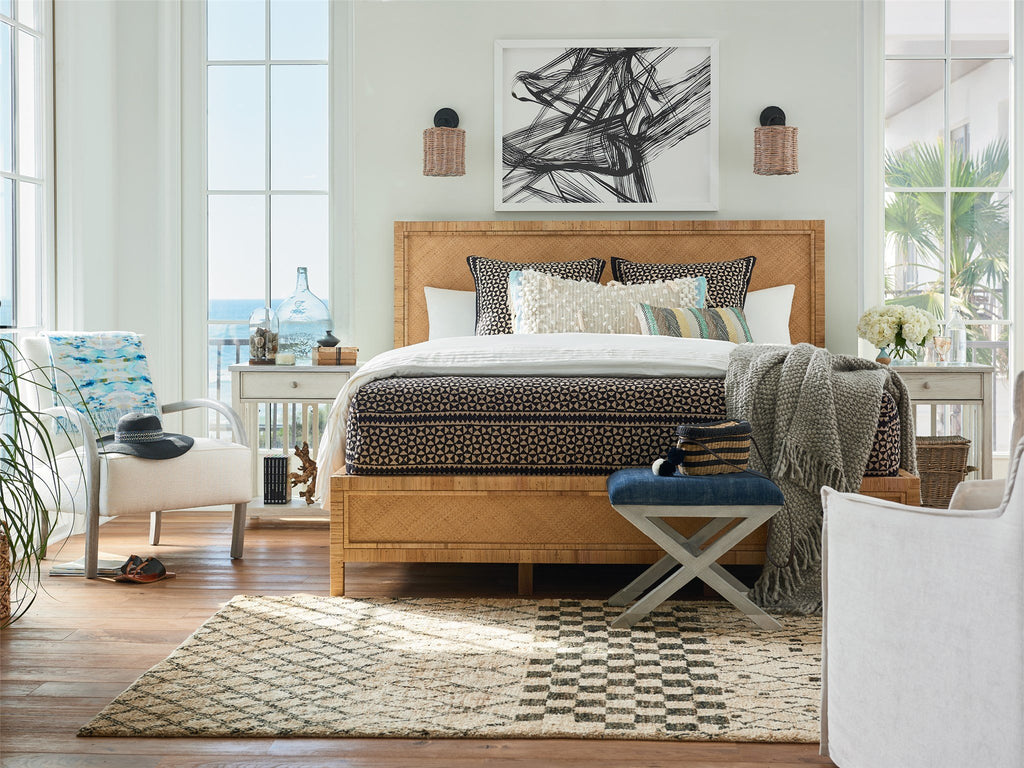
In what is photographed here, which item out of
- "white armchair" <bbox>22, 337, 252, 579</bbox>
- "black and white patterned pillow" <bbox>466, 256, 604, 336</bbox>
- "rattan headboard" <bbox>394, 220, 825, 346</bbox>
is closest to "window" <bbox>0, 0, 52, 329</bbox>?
"white armchair" <bbox>22, 337, 252, 579</bbox>

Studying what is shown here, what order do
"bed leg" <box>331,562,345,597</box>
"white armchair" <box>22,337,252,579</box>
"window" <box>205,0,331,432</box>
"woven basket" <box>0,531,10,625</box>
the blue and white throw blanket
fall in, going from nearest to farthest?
"woven basket" <box>0,531,10,625</box> < "bed leg" <box>331,562,345,597</box> < "white armchair" <box>22,337,252,579</box> < the blue and white throw blanket < "window" <box>205,0,331,432</box>

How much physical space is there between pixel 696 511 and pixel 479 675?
0.68 m

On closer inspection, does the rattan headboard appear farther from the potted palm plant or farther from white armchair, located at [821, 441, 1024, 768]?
white armchair, located at [821, 441, 1024, 768]

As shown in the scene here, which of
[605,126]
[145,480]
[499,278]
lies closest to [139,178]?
[499,278]

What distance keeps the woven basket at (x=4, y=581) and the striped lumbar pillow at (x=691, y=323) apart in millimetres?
2299

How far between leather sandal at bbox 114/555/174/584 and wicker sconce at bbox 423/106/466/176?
218cm

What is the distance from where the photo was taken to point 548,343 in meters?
3.22

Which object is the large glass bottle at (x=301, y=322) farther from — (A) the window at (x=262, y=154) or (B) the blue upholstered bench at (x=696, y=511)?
(B) the blue upholstered bench at (x=696, y=511)

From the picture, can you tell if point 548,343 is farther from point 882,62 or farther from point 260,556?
point 882,62

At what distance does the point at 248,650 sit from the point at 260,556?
1.17 meters

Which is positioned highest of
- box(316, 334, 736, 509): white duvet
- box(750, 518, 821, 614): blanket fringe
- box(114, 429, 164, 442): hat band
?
box(316, 334, 736, 509): white duvet

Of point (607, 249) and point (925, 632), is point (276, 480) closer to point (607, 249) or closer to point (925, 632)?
point (607, 249)

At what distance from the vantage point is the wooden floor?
1.80 metres

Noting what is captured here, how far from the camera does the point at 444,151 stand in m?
4.45
